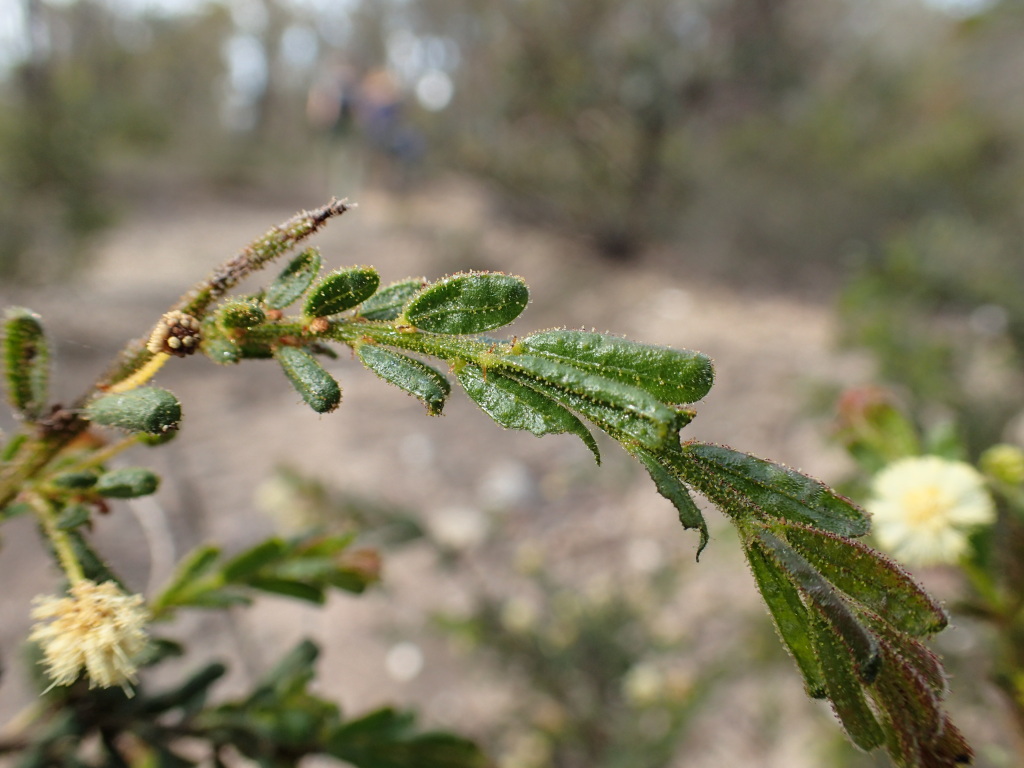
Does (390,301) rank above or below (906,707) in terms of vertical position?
above

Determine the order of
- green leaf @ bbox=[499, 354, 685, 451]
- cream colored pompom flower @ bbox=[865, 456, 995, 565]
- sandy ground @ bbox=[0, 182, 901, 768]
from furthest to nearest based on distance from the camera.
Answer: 1. sandy ground @ bbox=[0, 182, 901, 768]
2. cream colored pompom flower @ bbox=[865, 456, 995, 565]
3. green leaf @ bbox=[499, 354, 685, 451]

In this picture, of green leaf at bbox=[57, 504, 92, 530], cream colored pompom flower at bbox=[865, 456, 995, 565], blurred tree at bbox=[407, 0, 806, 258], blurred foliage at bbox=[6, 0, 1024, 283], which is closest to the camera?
green leaf at bbox=[57, 504, 92, 530]

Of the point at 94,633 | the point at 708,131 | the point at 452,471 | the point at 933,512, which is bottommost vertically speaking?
the point at 94,633

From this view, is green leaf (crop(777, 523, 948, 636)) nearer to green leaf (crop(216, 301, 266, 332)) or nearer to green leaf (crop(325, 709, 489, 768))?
green leaf (crop(216, 301, 266, 332))

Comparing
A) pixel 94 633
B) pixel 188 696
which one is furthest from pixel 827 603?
pixel 188 696

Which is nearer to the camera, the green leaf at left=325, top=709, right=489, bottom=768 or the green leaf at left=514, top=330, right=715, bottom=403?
the green leaf at left=514, top=330, right=715, bottom=403

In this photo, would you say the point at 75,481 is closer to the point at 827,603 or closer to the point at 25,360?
the point at 25,360

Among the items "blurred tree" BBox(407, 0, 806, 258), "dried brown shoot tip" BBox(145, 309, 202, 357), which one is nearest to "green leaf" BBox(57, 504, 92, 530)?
"dried brown shoot tip" BBox(145, 309, 202, 357)
